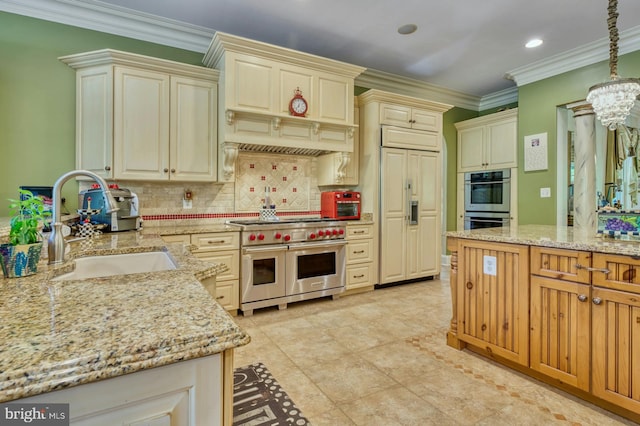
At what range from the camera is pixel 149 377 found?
1.98 ft

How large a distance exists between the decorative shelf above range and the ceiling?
305 mm

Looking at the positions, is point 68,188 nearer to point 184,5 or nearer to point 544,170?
point 184,5

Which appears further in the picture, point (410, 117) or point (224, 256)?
point (410, 117)

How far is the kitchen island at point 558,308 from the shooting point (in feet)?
5.49

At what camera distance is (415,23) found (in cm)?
339

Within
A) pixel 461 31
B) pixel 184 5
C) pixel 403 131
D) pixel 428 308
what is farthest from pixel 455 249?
pixel 184 5

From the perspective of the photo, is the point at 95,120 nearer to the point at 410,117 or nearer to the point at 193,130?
the point at 193,130

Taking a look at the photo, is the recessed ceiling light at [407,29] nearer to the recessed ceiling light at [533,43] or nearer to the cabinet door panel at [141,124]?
the recessed ceiling light at [533,43]

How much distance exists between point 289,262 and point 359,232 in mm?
998

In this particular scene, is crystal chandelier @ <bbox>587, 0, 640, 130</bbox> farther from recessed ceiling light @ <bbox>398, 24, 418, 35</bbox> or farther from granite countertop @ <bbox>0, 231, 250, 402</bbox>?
granite countertop @ <bbox>0, 231, 250, 402</bbox>

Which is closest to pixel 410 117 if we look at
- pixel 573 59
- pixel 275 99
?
pixel 275 99

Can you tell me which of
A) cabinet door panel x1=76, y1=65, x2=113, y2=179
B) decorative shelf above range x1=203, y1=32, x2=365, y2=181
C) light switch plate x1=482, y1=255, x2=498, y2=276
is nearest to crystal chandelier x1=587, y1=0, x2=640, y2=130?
light switch plate x1=482, y1=255, x2=498, y2=276

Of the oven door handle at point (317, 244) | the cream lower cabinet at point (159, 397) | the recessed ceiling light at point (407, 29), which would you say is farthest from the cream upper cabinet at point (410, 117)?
the cream lower cabinet at point (159, 397)

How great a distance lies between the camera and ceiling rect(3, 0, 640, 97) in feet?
10.0
